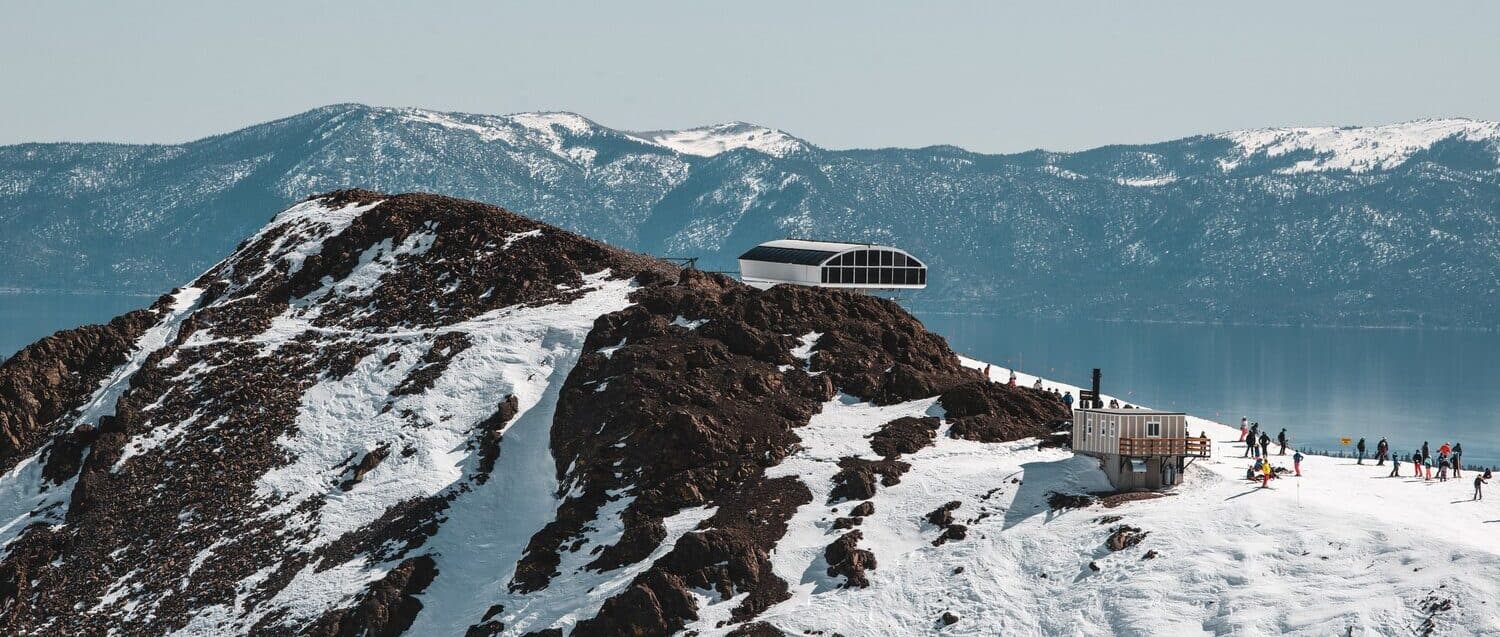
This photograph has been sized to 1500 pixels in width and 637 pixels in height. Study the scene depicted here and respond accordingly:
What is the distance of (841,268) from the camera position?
121750 millimetres

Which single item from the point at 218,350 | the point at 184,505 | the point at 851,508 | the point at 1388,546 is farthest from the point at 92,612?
the point at 1388,546

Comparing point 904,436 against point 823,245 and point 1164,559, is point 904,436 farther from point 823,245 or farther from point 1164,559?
point 823,245

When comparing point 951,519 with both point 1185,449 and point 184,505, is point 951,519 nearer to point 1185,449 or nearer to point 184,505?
point 1185,449

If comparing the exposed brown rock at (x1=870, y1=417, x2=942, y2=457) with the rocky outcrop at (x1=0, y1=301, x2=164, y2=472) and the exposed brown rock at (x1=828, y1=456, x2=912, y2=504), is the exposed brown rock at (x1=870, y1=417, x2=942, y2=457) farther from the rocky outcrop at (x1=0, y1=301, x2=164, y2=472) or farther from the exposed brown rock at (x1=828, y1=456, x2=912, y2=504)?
the rocky outcrop at (x1=0, y1=301, x2=164, y2=472)

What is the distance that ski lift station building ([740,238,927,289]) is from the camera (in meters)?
122

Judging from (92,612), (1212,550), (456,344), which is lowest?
(92,612)

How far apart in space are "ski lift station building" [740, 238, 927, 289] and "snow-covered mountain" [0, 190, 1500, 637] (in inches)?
401

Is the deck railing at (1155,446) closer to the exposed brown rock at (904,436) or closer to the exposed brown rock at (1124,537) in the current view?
the exposed brown rock at (1124,537)

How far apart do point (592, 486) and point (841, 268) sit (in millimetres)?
37666

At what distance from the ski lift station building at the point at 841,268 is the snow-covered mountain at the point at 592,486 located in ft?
33.4

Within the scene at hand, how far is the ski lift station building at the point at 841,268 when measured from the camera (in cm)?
12150

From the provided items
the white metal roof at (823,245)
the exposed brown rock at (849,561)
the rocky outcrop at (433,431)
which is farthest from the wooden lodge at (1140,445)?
the white metal roof at (823,245)

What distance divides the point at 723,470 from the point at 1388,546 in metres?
32.3

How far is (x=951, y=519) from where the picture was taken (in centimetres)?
8125
